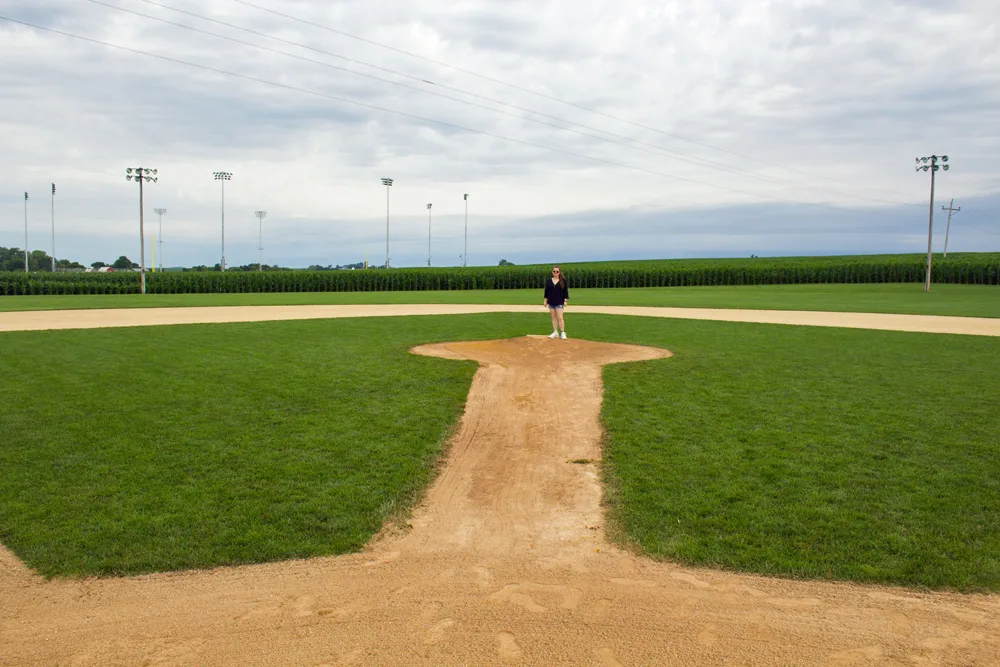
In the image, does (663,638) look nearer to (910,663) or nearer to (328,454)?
(910,663)

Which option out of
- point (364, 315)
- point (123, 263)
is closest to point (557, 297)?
point (364, 315)

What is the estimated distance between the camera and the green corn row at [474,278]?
6020 cm

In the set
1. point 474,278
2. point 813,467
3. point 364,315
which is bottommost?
point 813,467

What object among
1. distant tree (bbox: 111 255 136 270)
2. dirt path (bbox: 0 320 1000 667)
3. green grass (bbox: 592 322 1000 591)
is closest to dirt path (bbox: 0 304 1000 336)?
green grass (bbox: 592 322 1000 591)

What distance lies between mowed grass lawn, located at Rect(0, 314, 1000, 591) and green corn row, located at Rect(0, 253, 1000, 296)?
49345 millimetres

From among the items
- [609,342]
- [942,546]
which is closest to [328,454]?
[942,546]

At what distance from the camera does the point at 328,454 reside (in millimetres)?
9188

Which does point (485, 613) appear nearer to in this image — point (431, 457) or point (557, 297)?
point (431, 457)

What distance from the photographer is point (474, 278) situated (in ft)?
234

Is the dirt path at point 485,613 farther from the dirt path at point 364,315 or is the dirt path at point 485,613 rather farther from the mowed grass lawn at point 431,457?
the dirt path at point 364,315

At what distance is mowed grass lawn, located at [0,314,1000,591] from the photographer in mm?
6691

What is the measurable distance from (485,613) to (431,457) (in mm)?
4045

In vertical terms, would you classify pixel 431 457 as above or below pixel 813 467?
below

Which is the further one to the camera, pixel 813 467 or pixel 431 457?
pixel 431 457
